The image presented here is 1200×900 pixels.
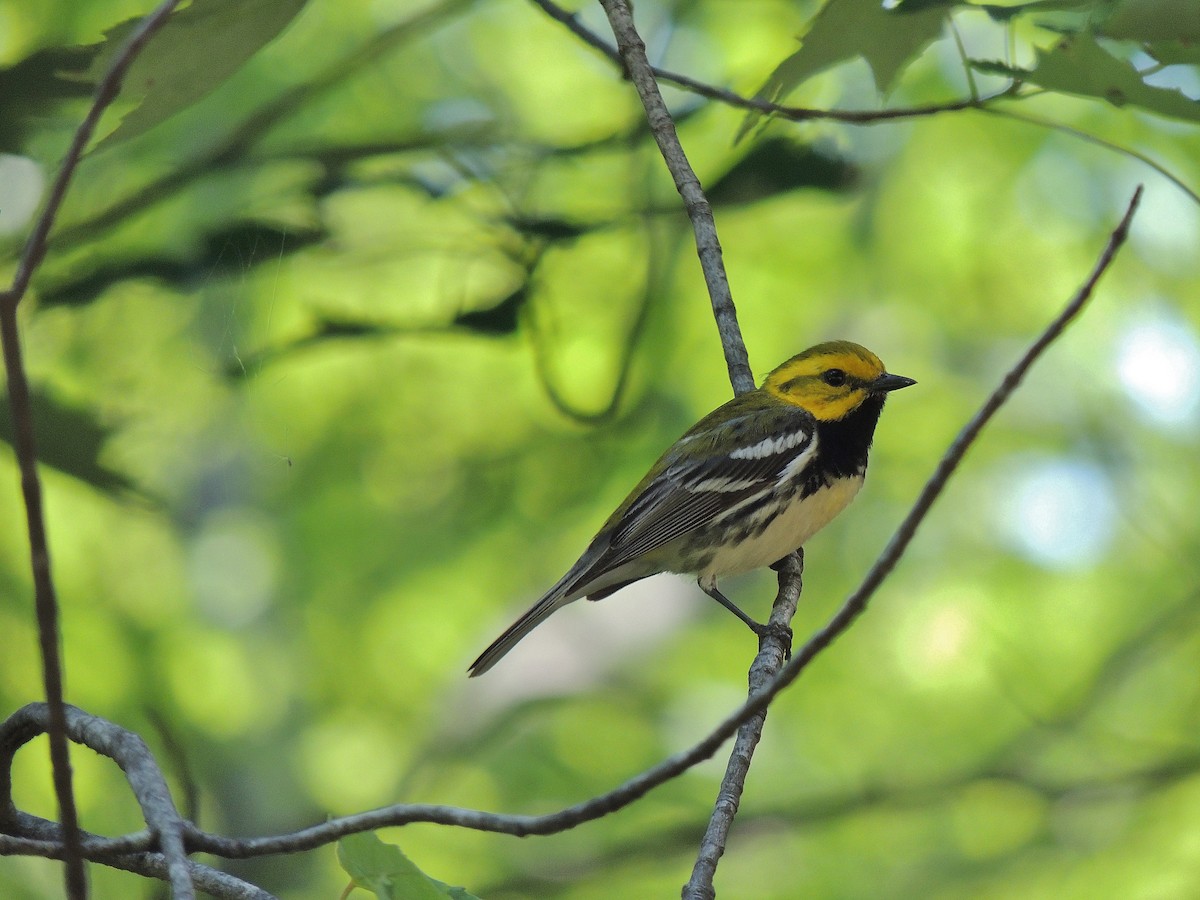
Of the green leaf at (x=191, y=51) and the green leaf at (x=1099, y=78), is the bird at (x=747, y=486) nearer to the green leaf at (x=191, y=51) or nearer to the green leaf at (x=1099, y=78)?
the green leaf at (x=1099, y=78)

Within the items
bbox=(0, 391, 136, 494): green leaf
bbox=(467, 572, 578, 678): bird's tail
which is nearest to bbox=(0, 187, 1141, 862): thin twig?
bbox=(467, 572, 578, 678): bird's tail

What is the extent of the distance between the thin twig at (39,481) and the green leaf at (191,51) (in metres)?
0.84

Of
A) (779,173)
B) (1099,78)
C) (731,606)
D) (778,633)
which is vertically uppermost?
(779,173)

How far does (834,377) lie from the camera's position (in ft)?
12.3

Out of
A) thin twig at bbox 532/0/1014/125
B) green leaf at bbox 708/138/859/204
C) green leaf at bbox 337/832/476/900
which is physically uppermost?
green leaf at bbox 708/138/859/204

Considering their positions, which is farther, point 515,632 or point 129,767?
point 515,632

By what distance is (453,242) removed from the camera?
525 cm

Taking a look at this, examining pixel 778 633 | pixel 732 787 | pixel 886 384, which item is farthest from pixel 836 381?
pixel 732 787

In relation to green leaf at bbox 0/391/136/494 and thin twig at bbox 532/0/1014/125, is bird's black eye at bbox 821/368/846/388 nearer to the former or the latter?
thin twig at bbox 532/0/1014/125

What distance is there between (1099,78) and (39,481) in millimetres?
1640

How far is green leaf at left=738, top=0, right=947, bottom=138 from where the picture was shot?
2.11 meters

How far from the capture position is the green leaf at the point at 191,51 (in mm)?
1919

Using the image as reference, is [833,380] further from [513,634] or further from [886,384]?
[513,634]

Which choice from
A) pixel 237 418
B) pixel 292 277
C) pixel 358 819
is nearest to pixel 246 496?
pixel 237 418
